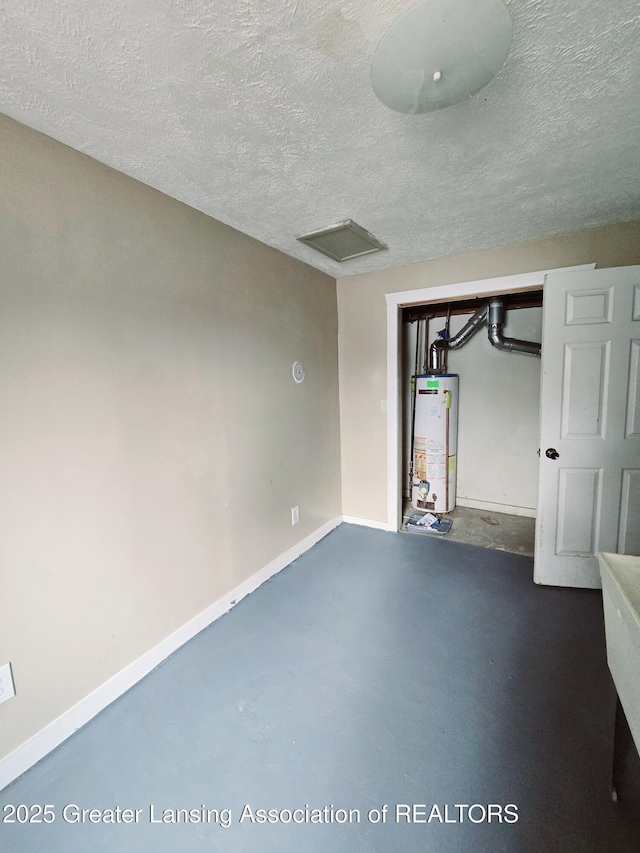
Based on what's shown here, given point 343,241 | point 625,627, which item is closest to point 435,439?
point 343,241

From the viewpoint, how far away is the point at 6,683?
123cm

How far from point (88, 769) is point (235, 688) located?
558mm

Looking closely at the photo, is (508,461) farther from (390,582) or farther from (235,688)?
(235,688)

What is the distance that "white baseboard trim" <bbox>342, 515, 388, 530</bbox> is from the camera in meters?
3.18

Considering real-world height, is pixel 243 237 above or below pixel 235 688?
above

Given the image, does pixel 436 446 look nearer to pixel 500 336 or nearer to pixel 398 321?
pixel 500 336

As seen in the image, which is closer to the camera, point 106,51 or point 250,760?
point 106,51

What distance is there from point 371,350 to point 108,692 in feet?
9.00

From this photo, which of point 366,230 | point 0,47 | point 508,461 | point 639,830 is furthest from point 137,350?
point 508,461

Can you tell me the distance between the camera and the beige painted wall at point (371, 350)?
2535mm

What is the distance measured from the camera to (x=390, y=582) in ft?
7.79

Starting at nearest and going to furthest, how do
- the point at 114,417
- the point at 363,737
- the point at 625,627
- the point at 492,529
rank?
the point at 625,627
the point at 363,737
the point at 114,417
the point at 492,529

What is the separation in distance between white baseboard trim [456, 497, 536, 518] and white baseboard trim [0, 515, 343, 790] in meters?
2.42

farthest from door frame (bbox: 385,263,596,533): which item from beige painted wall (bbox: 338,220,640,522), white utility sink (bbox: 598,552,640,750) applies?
white utility sink (bbox: 598,552,640,750)
